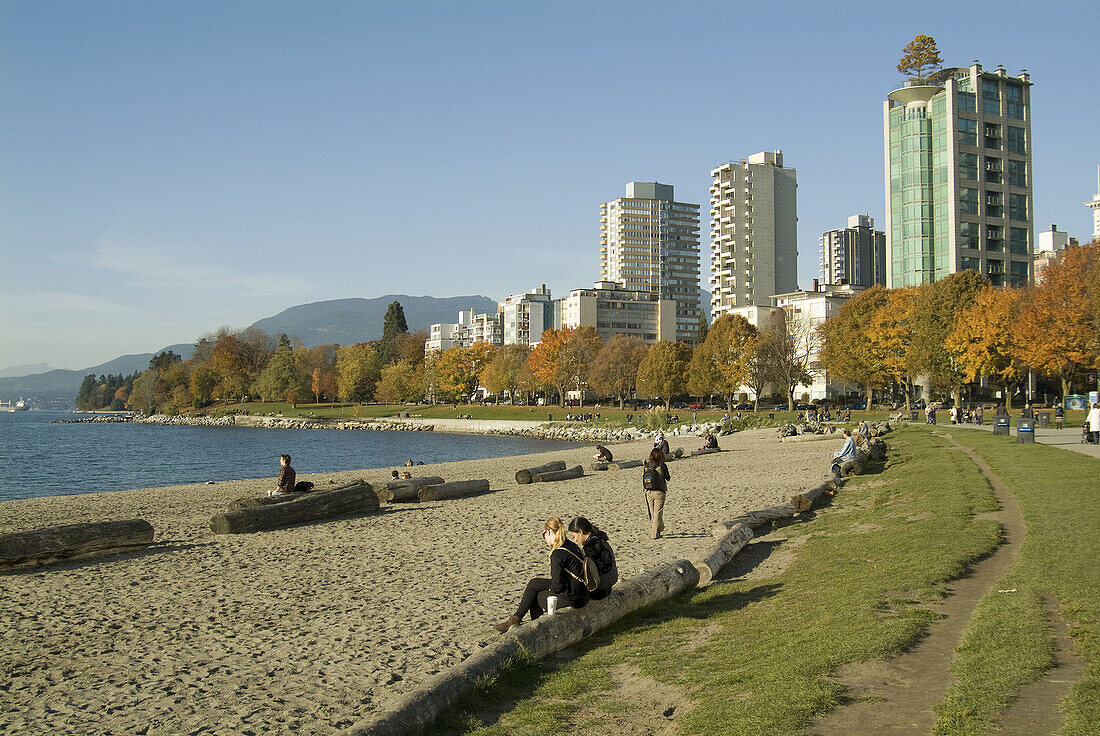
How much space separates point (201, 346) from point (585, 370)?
305 ft

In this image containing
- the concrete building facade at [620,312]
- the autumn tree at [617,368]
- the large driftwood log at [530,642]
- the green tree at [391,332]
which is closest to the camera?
the large driftwood log at [530,642]

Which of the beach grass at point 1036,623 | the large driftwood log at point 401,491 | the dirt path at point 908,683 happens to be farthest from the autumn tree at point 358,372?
the dirt path at point 908,683

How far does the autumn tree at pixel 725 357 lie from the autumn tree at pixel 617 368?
1582 cm

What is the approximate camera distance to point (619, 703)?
25.1 feet

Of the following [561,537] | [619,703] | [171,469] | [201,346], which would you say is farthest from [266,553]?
[201,346]

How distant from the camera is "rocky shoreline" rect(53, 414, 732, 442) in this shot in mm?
81275

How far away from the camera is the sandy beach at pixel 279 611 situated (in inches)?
321

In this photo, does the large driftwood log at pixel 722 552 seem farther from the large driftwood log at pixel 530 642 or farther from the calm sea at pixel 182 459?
the calm sea at pixel 182 459

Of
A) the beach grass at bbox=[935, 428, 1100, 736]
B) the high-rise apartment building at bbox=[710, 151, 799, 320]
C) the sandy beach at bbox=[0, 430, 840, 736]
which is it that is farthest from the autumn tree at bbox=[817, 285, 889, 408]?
the high-rise apartment building at bbox=[710, 151, 799, 320]

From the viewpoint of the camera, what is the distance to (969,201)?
9562 cm

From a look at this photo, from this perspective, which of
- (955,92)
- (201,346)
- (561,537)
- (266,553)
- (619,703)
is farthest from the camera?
(201,346)

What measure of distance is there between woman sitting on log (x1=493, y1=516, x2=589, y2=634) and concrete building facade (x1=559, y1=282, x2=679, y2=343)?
17479 centimetres

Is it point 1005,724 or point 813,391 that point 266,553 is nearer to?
point 1005,724

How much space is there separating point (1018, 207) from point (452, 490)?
324 ft
